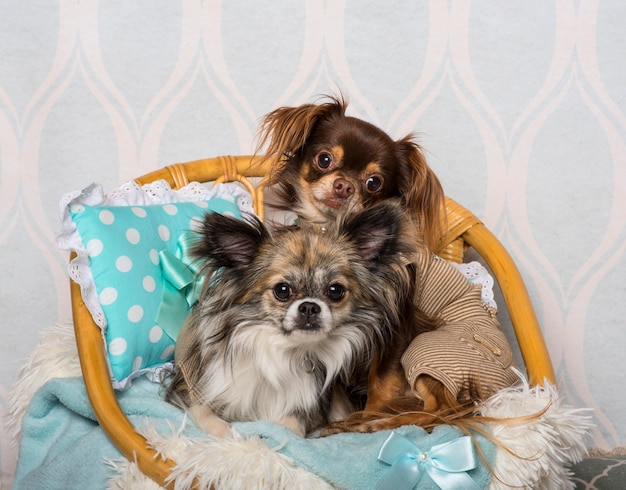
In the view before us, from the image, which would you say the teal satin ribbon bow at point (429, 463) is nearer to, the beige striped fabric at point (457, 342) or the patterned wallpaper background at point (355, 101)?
the beige striped fabric at point (457, 342)

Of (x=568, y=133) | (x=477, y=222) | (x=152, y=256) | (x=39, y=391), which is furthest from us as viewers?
(x=568, y=133)

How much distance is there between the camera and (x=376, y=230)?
1.86 m

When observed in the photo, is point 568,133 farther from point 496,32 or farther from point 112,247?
point 112,247

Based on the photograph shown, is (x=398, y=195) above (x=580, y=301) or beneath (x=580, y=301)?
above

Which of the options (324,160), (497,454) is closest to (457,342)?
(497,454)

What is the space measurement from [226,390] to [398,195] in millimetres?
948

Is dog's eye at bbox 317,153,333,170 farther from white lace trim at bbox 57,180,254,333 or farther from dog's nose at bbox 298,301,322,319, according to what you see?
dog's nose at bbox 298,301,322,319

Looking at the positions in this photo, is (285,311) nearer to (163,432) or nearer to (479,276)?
(163,432)

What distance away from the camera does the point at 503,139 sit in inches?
112

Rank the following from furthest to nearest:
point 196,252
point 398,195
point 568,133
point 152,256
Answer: point 568,133
point 398,195
point 152,256
point 196,252

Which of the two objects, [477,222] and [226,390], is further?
[477,222]

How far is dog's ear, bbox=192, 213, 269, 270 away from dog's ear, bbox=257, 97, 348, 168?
1.86ft

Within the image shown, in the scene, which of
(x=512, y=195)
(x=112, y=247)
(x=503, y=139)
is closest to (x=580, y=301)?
(x=512, y=195)

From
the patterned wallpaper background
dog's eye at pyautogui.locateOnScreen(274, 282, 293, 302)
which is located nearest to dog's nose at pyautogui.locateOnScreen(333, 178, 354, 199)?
dog's eye at pyautogui.locateOnScreen(274, 282, 293, 302)
